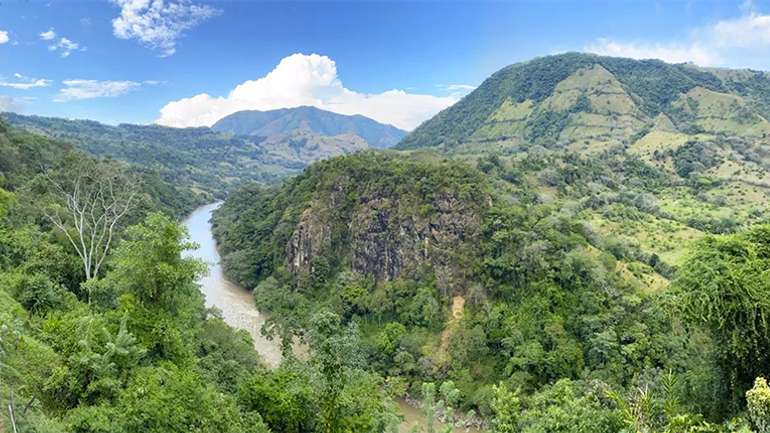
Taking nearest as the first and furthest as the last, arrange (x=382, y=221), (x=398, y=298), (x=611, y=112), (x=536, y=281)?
A: 1. (x=536, y=281)
2. (x=398, y=298)
3. (x=382, y=221)
4. (x=611, y=112)

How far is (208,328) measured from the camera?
34.5 meters

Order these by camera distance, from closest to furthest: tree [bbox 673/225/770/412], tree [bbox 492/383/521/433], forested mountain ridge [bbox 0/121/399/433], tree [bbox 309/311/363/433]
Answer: tree [bbox 492/383/521/433], forested mountain ridge [bbox 0/121/399/433], tree [bbox 673/225/770/412], tree [bbox 309/311/363/433]

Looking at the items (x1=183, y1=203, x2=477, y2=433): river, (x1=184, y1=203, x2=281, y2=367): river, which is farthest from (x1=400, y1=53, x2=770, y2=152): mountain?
(x1=183, y1=203, x2=477, y2=433): river

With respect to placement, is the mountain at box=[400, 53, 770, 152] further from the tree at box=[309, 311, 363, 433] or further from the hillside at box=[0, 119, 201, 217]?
the tree at box=[309, 311, 363, 433]

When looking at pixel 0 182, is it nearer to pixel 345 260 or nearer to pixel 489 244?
pixel 345 260

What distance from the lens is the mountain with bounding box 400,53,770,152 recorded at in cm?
13950

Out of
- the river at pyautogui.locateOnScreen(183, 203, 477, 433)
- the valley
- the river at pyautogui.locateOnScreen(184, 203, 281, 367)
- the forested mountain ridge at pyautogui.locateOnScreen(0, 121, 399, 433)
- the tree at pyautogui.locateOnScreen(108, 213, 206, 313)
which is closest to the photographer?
the forested mountain ridge at pyautogui.locateOnScreen(0, 121, 399, 433)

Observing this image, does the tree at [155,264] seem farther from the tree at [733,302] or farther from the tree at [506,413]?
the tree at [733,302]

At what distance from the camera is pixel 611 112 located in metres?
157

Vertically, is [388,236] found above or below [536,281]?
above

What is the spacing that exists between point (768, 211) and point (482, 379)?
55792mm

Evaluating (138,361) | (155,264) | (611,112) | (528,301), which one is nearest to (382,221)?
(528,301)

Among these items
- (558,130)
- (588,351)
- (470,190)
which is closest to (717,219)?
(470,190)

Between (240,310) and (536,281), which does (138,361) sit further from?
(240,310)
